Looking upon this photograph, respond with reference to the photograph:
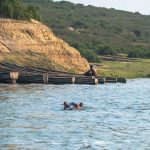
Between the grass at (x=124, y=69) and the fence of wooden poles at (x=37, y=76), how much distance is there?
9.73 metres

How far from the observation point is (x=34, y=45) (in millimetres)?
75938

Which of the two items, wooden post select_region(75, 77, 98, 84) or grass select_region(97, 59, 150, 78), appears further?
grass select_region(97, 59, 150, 78)

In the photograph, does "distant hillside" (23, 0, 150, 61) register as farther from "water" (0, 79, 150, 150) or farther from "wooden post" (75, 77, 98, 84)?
"water" (0, 79, 150, 150)

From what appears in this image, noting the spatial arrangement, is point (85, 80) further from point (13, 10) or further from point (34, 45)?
point (13, 10)

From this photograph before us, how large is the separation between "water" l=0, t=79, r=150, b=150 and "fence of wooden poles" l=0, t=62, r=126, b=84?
11.6 ft

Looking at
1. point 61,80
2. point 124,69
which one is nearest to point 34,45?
point 61,80

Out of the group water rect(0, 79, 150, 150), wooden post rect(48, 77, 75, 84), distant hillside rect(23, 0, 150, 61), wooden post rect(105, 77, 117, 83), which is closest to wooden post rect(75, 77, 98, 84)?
wooden post rect(48, 77, 75, 84)

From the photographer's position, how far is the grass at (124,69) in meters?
81.3

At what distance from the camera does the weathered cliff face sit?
73.5 meters

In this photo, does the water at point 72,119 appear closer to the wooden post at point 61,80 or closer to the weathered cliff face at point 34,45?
the wooden post at point 61,80

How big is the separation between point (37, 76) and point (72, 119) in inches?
1123

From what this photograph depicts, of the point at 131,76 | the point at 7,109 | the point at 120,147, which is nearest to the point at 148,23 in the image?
the point at 131,76

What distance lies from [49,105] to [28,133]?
46.3ft

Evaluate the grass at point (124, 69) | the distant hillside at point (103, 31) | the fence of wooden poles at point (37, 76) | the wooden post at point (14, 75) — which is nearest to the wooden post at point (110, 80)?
the fence of wooden poles at point (37, 76)
